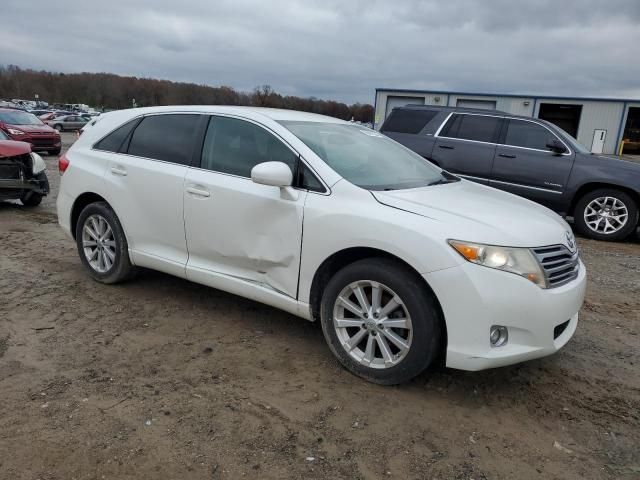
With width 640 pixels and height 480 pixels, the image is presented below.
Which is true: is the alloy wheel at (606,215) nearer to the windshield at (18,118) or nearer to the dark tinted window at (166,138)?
the dark tinted window at (166,138)

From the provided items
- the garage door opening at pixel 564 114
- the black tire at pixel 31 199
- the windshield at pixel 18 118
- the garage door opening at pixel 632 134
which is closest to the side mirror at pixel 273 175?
the black tire at pixel 31 199

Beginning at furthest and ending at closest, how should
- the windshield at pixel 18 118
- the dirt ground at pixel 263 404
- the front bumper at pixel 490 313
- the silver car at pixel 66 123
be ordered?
the silver car at pixel 66 123 → the windshield at pixel 18 118 → the front bumper at pixel 490 313 → the dirt ground at pixel 263 404

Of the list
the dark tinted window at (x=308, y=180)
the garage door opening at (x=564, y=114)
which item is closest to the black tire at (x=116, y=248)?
the dark tinted window at (x=308, y=180)

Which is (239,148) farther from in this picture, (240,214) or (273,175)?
(273,175)

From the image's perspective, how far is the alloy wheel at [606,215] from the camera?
771cm

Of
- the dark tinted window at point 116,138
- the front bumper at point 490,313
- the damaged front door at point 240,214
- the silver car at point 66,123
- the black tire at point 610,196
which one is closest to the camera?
the front bumper at point 490,313

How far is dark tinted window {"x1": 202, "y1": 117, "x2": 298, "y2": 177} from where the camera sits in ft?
12.2

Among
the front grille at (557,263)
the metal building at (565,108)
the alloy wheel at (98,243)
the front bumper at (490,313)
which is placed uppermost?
the metal building at (565,108)

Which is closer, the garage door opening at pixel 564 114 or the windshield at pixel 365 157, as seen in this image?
the windshield at pixel 365 157

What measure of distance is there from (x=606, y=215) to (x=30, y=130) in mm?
18252

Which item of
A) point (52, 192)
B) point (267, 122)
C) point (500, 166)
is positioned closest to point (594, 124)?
point (500, 166)

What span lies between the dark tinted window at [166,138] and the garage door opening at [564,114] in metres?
29.8

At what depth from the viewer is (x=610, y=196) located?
304 inches

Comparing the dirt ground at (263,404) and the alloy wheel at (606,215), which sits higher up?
the alloy wheel at (606,215)
